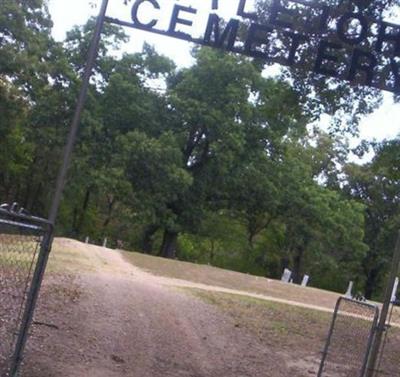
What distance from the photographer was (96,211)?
168 feet

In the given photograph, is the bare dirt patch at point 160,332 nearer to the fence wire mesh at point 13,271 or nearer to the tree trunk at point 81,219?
the fence wire mesh at point 13,271

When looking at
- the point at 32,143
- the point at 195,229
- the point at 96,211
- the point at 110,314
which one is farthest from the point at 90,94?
the point at 110,314

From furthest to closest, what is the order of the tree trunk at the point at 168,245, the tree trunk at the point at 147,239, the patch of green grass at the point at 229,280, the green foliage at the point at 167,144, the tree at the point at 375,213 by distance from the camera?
the tree at the point at 375,213, the tree trunk at the point at 147,239, the tree trunk at the point at 168,245, the green foliage at the point at 167,144, the patch of green grass at the point at 229,280

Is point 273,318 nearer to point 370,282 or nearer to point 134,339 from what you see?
point 134,339

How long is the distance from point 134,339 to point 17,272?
3438 millimetres

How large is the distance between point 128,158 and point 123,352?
27977mm

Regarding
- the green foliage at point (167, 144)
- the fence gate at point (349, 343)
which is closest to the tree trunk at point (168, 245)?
the green foliage at point (167, 144)

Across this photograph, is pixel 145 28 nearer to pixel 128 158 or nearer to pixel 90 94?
pixel 128 158

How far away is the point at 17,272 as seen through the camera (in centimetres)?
678

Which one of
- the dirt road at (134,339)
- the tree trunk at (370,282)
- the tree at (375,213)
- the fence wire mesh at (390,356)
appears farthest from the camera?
the tree trunk at (370,282)

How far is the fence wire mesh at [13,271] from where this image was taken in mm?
5566

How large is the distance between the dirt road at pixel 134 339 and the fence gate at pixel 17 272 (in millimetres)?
415

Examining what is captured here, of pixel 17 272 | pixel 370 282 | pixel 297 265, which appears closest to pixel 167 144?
pixel 297 265

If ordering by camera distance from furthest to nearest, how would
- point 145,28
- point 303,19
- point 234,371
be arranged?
point 234,371 → point 303,19 → point 145,28
